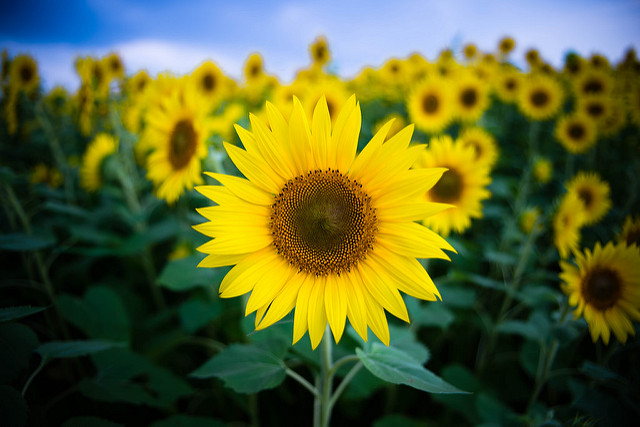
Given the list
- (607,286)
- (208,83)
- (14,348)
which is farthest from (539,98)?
(14,348)

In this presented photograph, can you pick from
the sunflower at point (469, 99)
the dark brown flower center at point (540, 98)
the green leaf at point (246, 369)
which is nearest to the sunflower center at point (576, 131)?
the dark brown flower center at point (540, 98)

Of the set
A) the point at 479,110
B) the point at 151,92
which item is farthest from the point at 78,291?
the point at 479,110

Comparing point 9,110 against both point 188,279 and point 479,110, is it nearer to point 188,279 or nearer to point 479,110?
point 188,279

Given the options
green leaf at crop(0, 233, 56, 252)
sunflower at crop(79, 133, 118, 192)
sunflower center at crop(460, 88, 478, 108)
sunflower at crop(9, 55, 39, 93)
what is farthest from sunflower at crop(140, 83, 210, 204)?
sunflower center at crop(460, 88, 478, 108)

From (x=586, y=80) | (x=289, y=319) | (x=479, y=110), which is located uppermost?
(x=586, y=80)

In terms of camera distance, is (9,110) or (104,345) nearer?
(104,345)

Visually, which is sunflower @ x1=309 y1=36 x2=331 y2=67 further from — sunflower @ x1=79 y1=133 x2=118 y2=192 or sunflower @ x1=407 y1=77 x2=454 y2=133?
sunflower @ x1=79 y1=133 x2=118 y2=192

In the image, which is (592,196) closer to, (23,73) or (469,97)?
(469,97)
